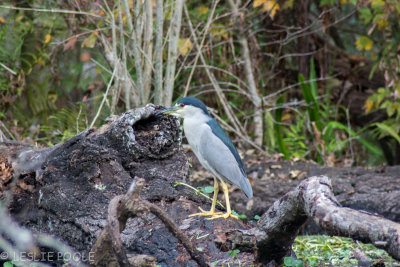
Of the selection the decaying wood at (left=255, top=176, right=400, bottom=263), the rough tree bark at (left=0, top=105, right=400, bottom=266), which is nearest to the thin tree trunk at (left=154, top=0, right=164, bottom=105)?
the rough tree bark at (left=0, top=105, right=400, bottom=266)

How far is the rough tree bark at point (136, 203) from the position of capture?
9.36ft

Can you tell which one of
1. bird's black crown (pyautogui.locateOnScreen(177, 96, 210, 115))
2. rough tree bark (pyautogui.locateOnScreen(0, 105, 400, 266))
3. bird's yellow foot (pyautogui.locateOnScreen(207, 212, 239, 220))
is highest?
bird's black crown (pyautogui.locateOnScreen(177, 96, 210, 115))

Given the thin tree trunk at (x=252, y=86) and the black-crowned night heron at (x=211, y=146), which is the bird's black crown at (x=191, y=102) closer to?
the black-crowned night heron at (x=211, y=146)

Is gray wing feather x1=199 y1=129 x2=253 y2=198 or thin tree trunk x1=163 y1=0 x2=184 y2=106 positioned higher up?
thin tree trunk x1=163 y1=0 x2=184 y2=106

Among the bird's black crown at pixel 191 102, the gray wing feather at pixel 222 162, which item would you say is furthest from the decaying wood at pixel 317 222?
the bird's black crown at pixel 191 102

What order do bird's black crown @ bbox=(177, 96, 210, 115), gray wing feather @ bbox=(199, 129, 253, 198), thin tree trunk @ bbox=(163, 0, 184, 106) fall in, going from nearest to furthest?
gray wing feather @ bbox=(199, 129, 253, 198) → bird's black crown @ bbox=(177, 96, 210, 115) → thin tree trunk @ bbox=(163, 0, 184, 106)

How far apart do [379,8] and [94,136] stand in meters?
5.50

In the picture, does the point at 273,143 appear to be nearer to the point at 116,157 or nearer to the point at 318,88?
the point at 318,88

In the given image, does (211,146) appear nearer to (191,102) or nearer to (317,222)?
(191,102)

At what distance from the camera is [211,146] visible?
430 centimetres

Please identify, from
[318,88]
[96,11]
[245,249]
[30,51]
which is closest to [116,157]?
[245,249]

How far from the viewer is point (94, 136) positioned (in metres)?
4.10

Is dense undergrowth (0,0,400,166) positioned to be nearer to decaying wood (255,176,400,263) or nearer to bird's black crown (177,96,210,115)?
bird's black crown (177,96,210,115)

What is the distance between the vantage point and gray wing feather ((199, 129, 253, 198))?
4211 millimetres
